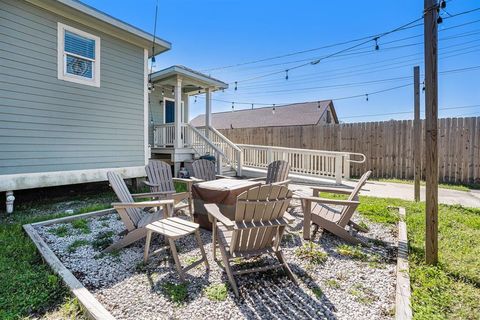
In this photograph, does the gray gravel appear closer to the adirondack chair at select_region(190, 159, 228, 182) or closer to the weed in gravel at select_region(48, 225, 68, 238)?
the weed in gravel at select_region(48, 225, 68, 238)

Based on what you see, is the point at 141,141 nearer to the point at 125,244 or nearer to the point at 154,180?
the point at 154,180

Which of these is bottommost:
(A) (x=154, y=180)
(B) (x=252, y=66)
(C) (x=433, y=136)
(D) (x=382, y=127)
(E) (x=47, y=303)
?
(E) (x=47, y=303)

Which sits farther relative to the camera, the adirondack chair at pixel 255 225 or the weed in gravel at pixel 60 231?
the weed in gravel at pixel 60 231

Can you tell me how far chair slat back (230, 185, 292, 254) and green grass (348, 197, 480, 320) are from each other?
4.33 ft

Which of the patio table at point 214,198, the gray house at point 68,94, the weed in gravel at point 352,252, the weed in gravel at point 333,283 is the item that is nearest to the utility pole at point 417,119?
the weed in gravel at point 352,252

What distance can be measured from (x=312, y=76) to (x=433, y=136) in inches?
598

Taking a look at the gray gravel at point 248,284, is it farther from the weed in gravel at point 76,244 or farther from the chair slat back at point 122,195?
the chair slat back at point 122,195

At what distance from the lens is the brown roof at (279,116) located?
19.0 m

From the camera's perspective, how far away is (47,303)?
218 cm

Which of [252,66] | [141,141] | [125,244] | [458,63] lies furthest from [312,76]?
[125,244]

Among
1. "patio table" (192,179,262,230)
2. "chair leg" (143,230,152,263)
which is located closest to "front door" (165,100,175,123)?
"patio table" (192,179,262,230)

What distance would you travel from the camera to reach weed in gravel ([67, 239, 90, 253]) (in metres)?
3.18

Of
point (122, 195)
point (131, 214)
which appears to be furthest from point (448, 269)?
point (122, 195)

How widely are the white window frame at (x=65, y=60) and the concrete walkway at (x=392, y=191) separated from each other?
553 cm
